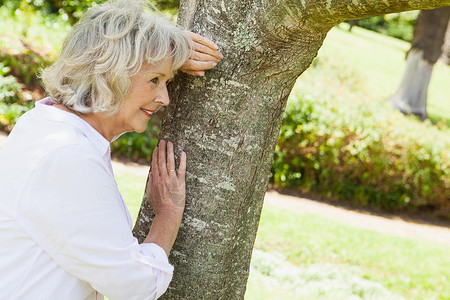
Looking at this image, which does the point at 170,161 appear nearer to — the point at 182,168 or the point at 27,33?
the point at 182,168

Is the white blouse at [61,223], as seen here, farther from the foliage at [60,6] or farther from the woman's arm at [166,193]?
the foliage at [60,6]

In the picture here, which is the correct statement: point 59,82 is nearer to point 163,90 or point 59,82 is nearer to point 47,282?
point 163,90

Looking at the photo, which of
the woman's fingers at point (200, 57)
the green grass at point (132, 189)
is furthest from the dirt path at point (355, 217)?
the woman's fingers at point (200, 57)

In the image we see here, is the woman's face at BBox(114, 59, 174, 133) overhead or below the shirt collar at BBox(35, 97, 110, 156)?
overhead

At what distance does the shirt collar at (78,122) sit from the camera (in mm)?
1884

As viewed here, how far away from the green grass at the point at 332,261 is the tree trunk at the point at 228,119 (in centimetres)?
214

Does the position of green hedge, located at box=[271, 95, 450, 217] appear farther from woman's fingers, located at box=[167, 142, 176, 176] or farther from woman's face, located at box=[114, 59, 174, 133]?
woman's face, located at box=[114, 59, 174, 133]

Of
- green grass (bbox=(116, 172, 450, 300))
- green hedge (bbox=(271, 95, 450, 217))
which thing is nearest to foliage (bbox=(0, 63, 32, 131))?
green grass (bbox=(116, 172, 450, 300))

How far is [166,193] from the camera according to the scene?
7.52 ft

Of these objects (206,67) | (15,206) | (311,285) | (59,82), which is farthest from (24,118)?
(311,285)

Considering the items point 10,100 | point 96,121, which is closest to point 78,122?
point 96,121

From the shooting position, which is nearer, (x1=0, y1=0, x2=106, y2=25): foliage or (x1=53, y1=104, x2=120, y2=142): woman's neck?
(x1=53, y1=104, x2=120, y2=142): woman's neck

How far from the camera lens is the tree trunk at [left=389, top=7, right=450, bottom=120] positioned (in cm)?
1367

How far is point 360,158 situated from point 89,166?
7.71 meters
